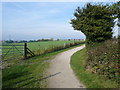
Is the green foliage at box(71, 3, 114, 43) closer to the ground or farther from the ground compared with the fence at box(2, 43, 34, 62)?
farther from the ground

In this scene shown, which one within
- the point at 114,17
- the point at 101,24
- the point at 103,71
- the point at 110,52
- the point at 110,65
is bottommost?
the point at 103,71

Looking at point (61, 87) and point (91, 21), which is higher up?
point (91, 21)

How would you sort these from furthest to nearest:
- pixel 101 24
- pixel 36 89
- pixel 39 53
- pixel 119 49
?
pixel 39 53 → pixel 101 24 → pixel 119 49 → pixel 36 89

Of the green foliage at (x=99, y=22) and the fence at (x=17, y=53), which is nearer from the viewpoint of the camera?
the green foliage at (x=99, y=22)

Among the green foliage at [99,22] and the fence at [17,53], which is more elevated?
the green foliage at [99,22]

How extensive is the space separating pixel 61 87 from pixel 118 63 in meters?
2.87

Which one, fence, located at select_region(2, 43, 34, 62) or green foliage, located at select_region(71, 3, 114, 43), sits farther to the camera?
fence, located at select_region(2, 43, 34, 62)

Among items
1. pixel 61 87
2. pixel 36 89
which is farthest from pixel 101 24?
pixel 36 89

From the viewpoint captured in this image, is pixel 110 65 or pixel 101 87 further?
pixel 110 65

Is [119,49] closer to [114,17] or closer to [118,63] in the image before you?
[118,63]

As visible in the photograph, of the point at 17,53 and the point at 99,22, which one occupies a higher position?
the point at 99,22

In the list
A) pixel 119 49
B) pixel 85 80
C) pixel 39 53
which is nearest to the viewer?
pixel 85 80

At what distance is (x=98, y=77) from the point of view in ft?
15.6

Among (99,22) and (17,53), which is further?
(17,53)
